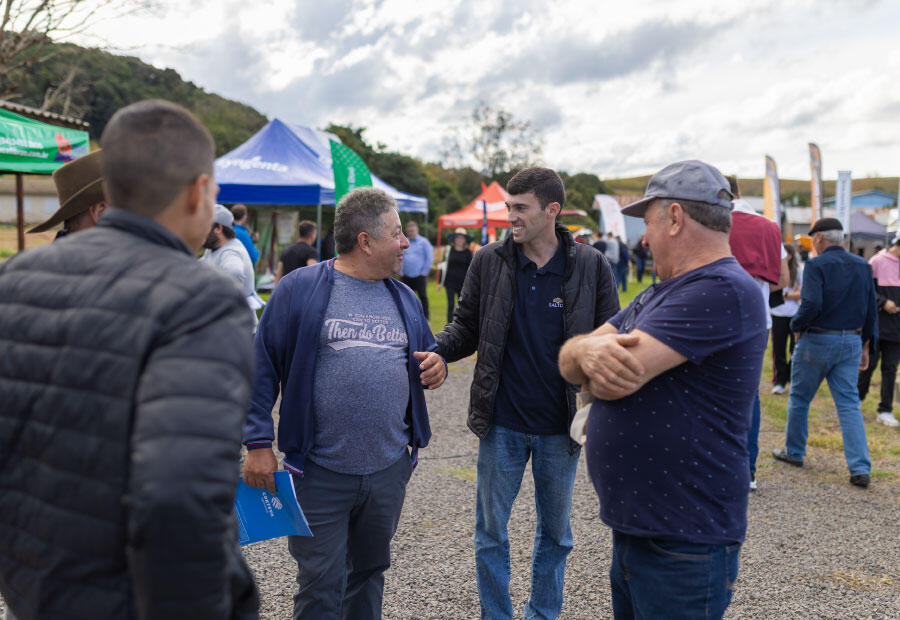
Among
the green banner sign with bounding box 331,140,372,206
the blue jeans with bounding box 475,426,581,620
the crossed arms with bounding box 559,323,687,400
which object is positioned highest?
the green banner sign with bounding box 331,140,372,206

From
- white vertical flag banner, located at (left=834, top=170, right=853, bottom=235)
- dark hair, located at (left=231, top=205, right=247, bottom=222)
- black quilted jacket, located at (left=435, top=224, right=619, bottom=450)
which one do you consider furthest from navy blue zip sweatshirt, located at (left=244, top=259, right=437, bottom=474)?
white vertical flag banner, located at (left=834, top=170, right=853, bottom=235)

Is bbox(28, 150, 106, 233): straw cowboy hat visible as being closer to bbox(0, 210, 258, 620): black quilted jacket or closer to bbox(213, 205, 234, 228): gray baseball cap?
bbox(0, 210, 258, 620): black quilted jacket

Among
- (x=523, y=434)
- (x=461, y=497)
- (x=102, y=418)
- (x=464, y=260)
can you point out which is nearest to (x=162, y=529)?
(x=102, y=418)

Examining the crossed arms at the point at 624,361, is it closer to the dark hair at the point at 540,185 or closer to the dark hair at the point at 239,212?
the dark hair at the point at 540,185

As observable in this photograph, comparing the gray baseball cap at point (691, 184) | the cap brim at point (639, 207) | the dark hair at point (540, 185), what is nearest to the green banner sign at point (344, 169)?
the dark hair at point (540, 185)

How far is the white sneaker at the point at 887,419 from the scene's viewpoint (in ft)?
25.2

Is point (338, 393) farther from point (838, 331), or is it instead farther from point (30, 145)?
point (30, 145)

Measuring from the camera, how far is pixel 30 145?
7441 mm

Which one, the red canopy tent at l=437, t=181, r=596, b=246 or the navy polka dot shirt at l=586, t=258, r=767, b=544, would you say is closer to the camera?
the navy polka dot shirt at l=586, t=258, r=767, b=544

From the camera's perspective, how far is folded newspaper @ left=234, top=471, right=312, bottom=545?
246cm

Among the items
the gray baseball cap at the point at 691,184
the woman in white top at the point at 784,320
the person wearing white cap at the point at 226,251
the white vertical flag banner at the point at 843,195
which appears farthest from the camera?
the white vertical flag banner at the point at 843,195

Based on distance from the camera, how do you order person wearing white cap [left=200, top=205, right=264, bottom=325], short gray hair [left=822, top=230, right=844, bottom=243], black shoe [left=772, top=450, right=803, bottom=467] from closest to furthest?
person wearing white cap [left=200, top=205, right=264, bottom=325]
short gray hair [left=822, top=230, right=844, bottom=243]
black shoe [left=772, top=450, right=803, bottom=467]

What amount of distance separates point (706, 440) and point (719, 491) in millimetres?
167

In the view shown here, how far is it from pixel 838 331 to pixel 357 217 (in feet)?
15.5
